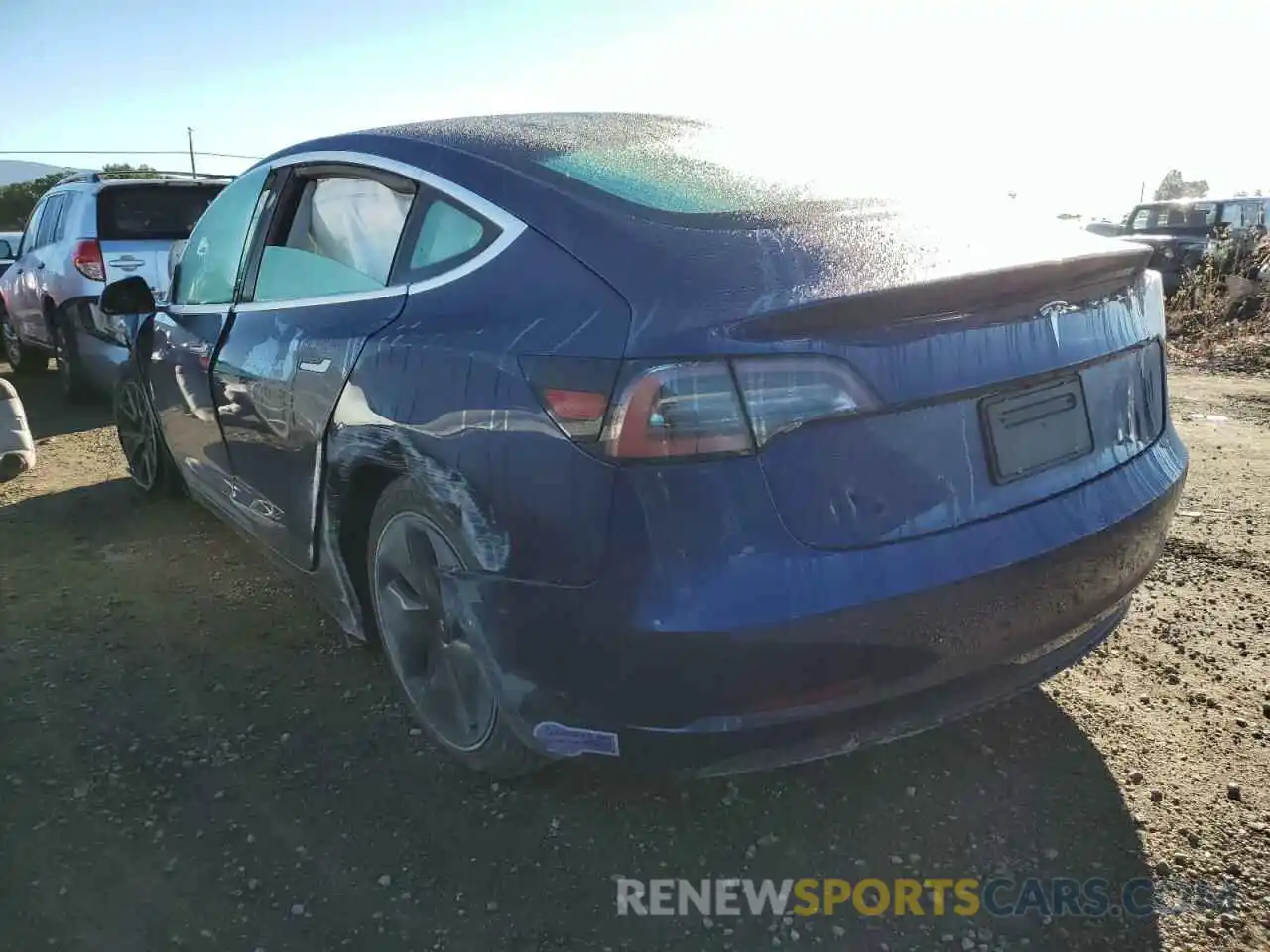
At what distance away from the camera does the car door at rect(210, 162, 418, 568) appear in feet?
8.39

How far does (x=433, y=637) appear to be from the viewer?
250 cm

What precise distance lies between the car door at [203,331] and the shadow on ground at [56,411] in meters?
3.39

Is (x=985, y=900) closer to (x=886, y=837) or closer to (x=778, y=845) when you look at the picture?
(x=886, y=837)

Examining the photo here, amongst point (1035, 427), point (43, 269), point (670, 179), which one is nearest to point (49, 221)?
point (43, 269)

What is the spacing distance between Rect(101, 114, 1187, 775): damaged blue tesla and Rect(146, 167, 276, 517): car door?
1.01 meters

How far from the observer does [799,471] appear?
1.79 metres

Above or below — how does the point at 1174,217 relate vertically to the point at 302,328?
below

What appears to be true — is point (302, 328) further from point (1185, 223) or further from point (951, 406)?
point (1185, 223)

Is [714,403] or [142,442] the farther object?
[142,442]

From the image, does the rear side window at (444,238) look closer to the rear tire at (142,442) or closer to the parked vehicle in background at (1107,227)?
the rear tire at (142,442)

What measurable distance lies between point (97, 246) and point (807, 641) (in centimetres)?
719

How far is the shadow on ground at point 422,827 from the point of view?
6.73 feet

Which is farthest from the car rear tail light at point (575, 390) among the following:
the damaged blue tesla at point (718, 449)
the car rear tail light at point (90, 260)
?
the car rear tail light at point (90, 260)

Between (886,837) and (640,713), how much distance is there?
77 cm
